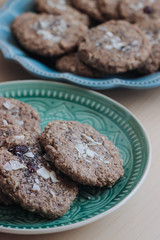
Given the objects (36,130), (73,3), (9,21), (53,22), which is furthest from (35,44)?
(36,130)

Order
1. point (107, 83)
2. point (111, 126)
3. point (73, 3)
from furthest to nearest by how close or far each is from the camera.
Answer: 1. point (73, 3)
2. point (107, 83)
3. point (111, 126)

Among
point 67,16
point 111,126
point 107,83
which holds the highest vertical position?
point 67,16

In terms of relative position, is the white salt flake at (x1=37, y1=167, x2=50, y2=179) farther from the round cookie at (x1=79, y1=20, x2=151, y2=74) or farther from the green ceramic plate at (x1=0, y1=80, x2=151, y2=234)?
the round cookie at (x1=79, y1=20, x2=151, y2=74)

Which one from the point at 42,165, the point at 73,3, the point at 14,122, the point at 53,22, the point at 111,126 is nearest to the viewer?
the point at 42,165

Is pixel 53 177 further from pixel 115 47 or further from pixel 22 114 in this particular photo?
pixel 115 47

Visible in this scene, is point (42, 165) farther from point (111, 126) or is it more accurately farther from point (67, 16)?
point (67, 16)

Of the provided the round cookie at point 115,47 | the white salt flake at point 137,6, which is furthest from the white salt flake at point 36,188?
the white salt flake at point 137,6
